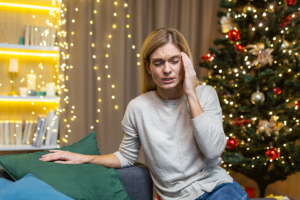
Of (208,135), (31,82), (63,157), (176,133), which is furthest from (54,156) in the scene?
(31,82)

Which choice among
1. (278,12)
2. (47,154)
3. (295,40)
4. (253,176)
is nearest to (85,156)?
(47,154)

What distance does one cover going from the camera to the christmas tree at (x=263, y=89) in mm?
2020

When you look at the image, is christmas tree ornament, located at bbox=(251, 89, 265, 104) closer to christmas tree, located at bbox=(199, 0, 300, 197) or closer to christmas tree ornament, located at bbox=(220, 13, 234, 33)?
christmas tree, located at bbox=(199, 0, 300, 197)

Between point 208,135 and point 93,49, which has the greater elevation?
point 93,49

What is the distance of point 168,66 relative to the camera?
1171 mm

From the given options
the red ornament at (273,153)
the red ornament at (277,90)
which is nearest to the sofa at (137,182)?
the red ornament at (273,153)

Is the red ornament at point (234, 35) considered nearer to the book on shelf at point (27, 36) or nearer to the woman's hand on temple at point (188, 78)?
the woman's hand on temple at point (188, 78)

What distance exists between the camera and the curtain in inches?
97.9

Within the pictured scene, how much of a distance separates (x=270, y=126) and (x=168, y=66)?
4.24 ft

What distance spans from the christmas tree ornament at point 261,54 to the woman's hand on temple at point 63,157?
1593mm

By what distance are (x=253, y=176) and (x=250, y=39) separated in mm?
1166

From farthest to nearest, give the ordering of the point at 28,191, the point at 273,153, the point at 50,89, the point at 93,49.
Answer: the point at 93,49, the point at 50,89, the point at 273,153, the point at 28,191

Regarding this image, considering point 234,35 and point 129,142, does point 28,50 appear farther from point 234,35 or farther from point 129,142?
point 234,35

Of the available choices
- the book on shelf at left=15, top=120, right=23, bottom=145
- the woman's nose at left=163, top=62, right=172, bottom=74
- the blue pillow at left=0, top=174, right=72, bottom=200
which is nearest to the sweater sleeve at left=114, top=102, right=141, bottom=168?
the woman's nose at left=163, top=62, right=172, bottom=74
